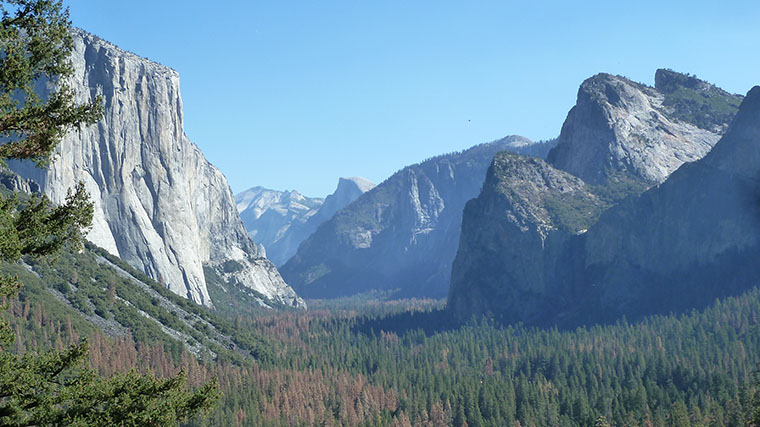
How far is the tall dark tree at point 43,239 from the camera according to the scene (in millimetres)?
25266

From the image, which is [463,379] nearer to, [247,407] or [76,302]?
[247,407]

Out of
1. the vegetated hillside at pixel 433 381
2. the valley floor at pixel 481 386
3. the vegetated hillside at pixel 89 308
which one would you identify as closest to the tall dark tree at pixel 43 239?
the vegetated hillside at pixel 433 381

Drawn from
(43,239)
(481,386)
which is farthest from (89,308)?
(43,239)

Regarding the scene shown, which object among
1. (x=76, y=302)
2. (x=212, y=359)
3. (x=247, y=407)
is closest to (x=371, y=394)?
(x=247, y=407)

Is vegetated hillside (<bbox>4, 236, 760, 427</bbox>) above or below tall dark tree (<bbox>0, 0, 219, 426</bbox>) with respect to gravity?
below

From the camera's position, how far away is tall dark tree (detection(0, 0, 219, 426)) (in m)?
25.3

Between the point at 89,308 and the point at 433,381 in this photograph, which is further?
the point at 89,308

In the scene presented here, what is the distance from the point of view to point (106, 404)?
2650cm

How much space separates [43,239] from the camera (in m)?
27.2

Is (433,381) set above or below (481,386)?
above

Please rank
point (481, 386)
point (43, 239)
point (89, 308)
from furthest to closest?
point (89, 308) < point (481, 386) < point (43, 239)

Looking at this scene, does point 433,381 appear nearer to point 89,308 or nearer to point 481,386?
point 481,386

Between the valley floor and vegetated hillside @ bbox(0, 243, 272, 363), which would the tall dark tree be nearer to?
the valley floor

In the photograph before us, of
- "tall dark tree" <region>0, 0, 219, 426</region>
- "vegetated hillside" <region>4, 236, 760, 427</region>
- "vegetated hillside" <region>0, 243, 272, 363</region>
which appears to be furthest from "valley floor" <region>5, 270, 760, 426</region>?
"tall dark tree" <region>0, 0, 219, 426</region>
